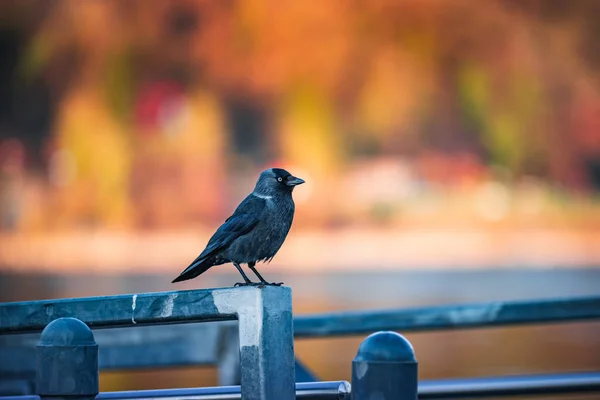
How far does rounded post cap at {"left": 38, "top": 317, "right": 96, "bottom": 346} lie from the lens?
2.38 metres

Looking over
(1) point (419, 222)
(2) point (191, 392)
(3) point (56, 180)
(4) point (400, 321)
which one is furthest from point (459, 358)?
(3) point (56, 180)

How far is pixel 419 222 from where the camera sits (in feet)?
87.3

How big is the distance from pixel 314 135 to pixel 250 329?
26.4 meters

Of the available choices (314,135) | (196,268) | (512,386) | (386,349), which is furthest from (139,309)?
(314,135)

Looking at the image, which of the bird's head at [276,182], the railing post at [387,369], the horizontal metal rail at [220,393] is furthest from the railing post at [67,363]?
the bird's head at [276,182]

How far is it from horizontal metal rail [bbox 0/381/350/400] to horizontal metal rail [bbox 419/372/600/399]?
833 millimetres

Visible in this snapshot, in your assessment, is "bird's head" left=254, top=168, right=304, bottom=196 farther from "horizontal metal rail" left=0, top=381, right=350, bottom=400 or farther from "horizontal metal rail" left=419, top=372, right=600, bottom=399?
"horizontal metal rail" left=0, top=381, right=350, bottom=400

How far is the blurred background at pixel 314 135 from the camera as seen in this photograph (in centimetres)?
2666

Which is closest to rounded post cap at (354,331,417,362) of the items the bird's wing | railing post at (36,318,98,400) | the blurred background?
railing post at (36,318,98,400)

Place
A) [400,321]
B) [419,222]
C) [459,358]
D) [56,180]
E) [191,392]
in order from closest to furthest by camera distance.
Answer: [191,392]
[400,321]
[459,358]
[419,222]
[56,180]

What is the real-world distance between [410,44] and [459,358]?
20.7 meters

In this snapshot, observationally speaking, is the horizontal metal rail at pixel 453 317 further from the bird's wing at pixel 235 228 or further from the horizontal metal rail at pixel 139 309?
the horizontal metal rail at pixel 139 309

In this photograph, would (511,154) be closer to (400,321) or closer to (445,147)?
(445,147)

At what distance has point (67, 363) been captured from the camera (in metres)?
2.36
